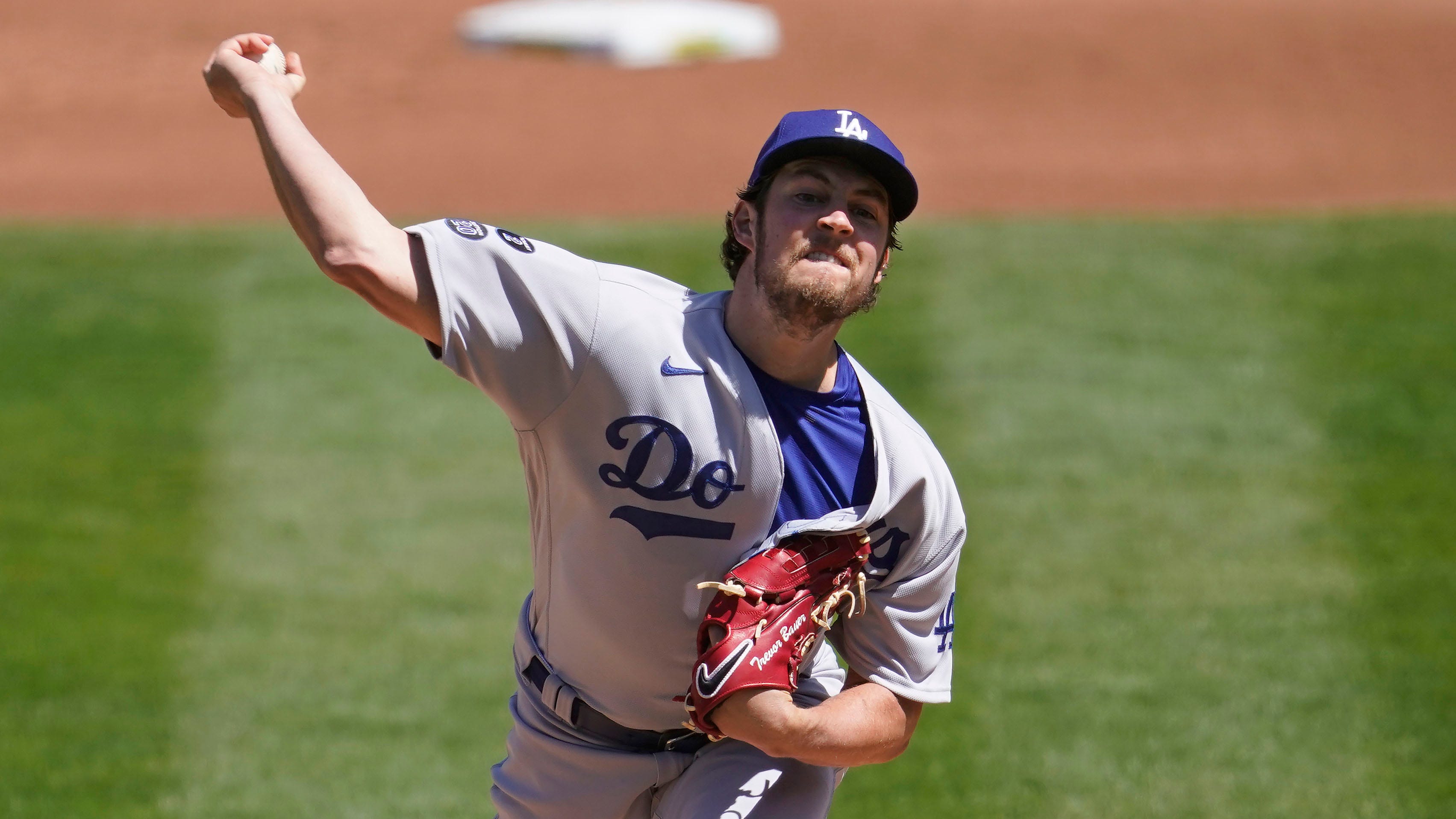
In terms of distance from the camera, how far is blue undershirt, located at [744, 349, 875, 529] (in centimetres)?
302

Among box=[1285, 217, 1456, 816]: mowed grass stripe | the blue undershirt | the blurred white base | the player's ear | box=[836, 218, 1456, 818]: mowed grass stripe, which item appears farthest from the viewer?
the blurred white base

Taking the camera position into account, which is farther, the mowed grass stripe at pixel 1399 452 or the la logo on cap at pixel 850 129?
the mowed grass stripe at pixel 1399 452

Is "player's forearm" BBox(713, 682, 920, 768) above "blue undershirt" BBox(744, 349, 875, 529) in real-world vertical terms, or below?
below

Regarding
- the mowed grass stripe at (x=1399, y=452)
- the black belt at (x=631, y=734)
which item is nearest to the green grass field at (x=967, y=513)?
the mowed grass stripe at (x=1399, y=452)

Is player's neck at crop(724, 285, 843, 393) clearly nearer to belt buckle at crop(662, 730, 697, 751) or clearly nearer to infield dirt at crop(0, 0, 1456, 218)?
belt buckle at crop(662, 730, 697, 751)

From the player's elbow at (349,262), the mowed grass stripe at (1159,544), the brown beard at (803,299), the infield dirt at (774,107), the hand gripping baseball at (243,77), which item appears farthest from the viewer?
the infield dirt at (774,107)

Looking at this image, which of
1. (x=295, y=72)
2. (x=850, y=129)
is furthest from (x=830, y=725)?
(x=295, y=72)

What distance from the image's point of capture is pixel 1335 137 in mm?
12711

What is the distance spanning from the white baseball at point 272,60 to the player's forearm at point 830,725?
1.46m

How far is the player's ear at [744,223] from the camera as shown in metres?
3.14

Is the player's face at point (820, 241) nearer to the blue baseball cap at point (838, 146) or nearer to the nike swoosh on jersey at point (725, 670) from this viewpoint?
the blue baseball cap at point (838, 146)

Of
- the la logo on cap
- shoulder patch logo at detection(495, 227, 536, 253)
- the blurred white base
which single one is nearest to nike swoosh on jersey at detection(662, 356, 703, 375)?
shoulder patch logo at detection(495, 227, 536, 253)

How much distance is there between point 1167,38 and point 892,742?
13.3m

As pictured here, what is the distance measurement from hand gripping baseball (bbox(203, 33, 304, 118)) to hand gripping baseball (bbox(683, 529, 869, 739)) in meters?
1.21
